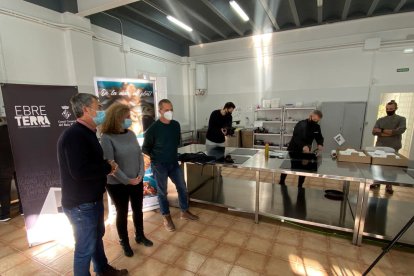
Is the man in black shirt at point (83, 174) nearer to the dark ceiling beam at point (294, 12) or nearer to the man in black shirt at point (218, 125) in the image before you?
the man in black shirt at point (218, 125)

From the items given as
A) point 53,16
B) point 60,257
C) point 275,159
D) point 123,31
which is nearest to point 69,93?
point 60,257

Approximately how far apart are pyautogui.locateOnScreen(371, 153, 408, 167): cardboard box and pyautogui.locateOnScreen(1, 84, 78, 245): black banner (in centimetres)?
365

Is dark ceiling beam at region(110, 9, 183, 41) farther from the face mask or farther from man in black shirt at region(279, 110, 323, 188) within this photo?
man in black shirt at region(279, 110, 323, 188)

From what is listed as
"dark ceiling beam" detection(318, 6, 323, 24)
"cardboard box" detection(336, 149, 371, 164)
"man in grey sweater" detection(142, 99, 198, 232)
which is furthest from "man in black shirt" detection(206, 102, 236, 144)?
"dark ceiling beam" detection(318, 6, 323, 24)

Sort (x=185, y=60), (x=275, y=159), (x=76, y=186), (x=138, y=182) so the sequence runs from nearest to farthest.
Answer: (x=76, y=186) < (x=138, y=182) < (x=275, y=159) < (x=185, y=60)

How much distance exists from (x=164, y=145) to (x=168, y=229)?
3.40ft

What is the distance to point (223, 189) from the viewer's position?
3.33 metres

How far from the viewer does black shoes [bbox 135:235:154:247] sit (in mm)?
2256

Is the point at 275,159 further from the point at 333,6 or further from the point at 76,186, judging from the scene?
the point at 333,6

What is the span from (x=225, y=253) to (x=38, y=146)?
2297 millimetres

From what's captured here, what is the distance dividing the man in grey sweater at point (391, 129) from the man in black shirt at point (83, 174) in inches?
160

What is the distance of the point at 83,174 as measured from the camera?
4.45 ft

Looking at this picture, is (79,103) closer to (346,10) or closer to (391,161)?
(391,161)

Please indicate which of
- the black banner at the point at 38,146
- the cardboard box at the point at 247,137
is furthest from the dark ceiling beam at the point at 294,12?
the black banner at the point at 38,146
